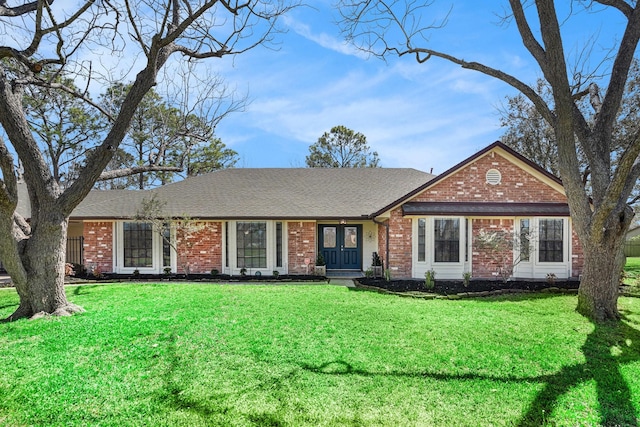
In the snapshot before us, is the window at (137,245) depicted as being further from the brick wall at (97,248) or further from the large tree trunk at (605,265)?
the large tree trunk at (605,265)

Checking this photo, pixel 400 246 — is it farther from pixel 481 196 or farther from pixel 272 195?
pixel 272 195

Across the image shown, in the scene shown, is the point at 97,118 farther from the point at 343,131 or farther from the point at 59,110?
the point at 343,131

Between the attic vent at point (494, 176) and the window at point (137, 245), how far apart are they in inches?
520

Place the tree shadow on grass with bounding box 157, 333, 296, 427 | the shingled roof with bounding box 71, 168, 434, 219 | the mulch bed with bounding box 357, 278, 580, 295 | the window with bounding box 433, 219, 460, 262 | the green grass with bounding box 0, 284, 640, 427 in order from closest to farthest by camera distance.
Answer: the tree shadow on grass with bounding box 157, 333, 296, 427 < the green grass with bounding box 0, 284, 640, 427 < the mulch bed with bounding box 357, 278, 580, 295 < the window with bounding box 433, 219, 460, 262 < the shingled roof with bounding box 71, 168, 434, 219

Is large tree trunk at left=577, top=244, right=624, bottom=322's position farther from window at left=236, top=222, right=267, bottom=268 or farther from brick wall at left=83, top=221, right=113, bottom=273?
brick wall at left=83, top=221, right=113, bottom=273

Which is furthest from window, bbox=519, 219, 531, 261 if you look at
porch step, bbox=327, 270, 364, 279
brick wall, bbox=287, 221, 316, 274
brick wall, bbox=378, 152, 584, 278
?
brick wall, bbox=287, 221, 316, 274

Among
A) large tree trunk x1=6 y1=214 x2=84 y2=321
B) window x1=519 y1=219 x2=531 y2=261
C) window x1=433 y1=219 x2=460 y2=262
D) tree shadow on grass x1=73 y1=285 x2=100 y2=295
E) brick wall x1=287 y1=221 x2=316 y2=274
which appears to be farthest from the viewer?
brick wall x1=287 y1=221 x2=316 y2=274

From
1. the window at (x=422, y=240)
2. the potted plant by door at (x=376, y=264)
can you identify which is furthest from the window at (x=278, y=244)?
the window at (x=422, y=240)

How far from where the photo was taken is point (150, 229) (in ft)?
45.2

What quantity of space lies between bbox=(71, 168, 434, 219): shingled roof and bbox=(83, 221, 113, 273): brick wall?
66 centimetres

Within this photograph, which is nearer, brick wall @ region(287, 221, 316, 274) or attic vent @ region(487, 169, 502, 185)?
attic vent @ region(487, 169, 502, 185)

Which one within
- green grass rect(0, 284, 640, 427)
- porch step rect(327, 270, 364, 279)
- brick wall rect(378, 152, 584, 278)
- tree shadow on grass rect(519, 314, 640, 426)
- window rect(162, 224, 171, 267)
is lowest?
porch step rect(327, 270, 364, 279)

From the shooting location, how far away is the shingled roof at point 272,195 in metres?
13.6

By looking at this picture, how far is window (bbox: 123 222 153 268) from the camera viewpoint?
45.4 ft
